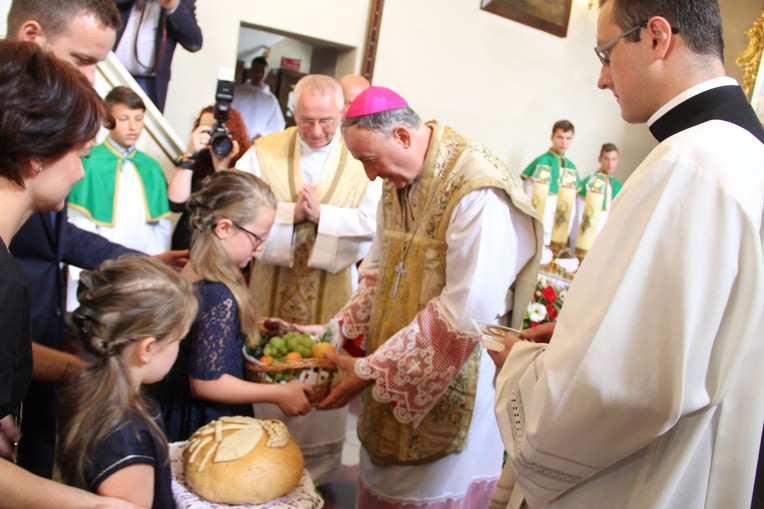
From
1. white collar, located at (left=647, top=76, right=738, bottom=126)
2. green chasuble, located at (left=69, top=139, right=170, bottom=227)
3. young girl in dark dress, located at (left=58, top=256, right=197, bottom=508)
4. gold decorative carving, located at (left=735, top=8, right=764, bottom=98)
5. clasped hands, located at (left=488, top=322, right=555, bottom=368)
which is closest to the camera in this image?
white collar, located at (left=647, top=76, right=738, bottom=126)

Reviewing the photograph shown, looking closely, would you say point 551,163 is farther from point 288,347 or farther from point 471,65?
point 288,347

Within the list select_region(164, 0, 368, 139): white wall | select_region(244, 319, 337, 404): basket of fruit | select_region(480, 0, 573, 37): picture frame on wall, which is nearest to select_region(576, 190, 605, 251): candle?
select_region(244, 319, 337, 404): basket of fruit

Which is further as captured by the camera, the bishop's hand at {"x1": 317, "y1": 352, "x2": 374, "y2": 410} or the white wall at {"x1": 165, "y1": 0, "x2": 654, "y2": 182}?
the white wall at {"x1": 165, "y1": 0, "x2": 654, "y2": 182}

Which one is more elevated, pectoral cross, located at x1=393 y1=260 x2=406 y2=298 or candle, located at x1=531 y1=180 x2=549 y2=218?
candle, located at x1=531 y1=180 x2=549 y2=218

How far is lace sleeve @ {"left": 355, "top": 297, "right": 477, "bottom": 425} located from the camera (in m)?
2.45

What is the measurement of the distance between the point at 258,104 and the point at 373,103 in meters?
5.61

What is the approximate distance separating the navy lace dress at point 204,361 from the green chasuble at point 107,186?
5.17ft

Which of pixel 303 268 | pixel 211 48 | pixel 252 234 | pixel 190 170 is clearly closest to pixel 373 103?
pixel 252 234

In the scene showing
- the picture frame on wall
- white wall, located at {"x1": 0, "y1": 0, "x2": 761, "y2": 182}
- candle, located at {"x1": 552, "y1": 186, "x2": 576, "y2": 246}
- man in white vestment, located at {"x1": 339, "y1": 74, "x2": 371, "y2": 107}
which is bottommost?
candle, located at {"x1": 552, "y1": 186, "x2": 576, "y2": 246}

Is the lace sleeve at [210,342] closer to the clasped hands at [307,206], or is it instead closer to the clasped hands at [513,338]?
the clasped hands at [513,338]

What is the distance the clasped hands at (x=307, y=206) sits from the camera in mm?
3936

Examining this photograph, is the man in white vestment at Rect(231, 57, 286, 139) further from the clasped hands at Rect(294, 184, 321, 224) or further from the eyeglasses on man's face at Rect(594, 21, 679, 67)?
the eyeglasses on man's face at Rect(594, 21, 679, 67)

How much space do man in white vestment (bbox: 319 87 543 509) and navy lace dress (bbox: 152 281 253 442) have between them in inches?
13.8

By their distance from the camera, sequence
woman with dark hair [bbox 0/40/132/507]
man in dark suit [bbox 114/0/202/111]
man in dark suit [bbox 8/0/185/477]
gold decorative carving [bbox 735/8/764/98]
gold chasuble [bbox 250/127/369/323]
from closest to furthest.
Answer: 1. woman with dark hair [bbox 0/40/132/507]
2. man in dark suit [bbox 8/0/185/477]
3. gold chasuble [bbox 250/127/369/323]
4. man in dark suit [bbox 114/0/202/111]
5. gold decorative carving [bbox 735/8/764/98]
